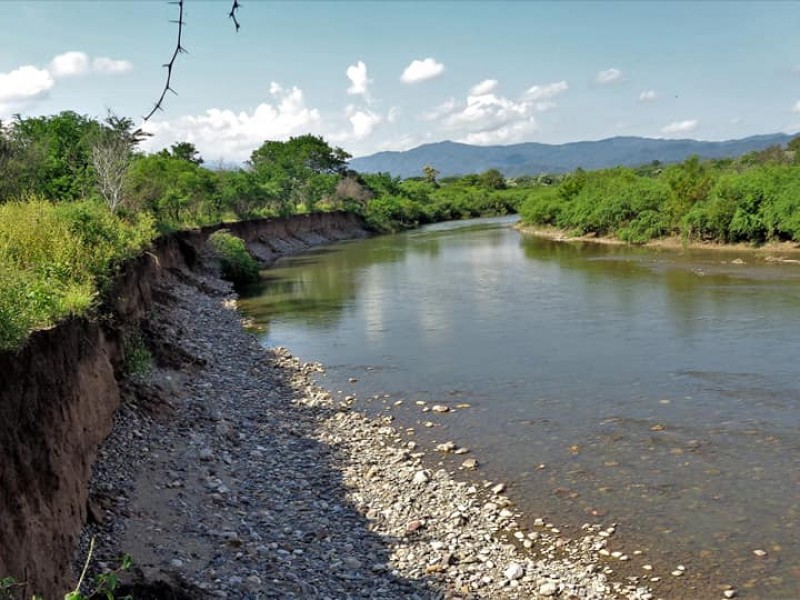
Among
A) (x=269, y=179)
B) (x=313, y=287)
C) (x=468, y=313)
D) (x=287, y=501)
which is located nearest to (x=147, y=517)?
(x=287, y=501)

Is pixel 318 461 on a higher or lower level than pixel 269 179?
lower

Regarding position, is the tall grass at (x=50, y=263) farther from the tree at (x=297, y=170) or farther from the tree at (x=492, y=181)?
the tree at (x=492, y=181)

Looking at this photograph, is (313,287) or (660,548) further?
(313,287)

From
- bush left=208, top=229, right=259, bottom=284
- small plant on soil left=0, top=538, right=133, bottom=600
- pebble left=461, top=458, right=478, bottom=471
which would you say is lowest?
pebble left=461, top=458, right=478, bottom=471

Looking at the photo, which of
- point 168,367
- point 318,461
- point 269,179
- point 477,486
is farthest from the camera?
point 269,179

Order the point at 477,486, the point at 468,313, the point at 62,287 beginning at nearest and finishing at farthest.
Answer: the point at 62,287, the point at 477,486, the point at 468,313

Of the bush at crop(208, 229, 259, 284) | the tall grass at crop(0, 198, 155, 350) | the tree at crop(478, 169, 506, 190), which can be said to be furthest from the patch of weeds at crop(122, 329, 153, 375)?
the tree at crop(478, 169, 506, 190)

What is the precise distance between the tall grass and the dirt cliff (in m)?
0.28

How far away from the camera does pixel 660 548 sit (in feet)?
31.4

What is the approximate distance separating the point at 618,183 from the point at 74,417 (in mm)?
61632

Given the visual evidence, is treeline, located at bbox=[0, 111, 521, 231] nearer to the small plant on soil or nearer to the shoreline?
the small plant on soil

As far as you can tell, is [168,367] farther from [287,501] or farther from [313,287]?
[313,287]

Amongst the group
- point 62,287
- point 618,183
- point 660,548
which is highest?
point 618,183

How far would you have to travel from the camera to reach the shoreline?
139 feet
